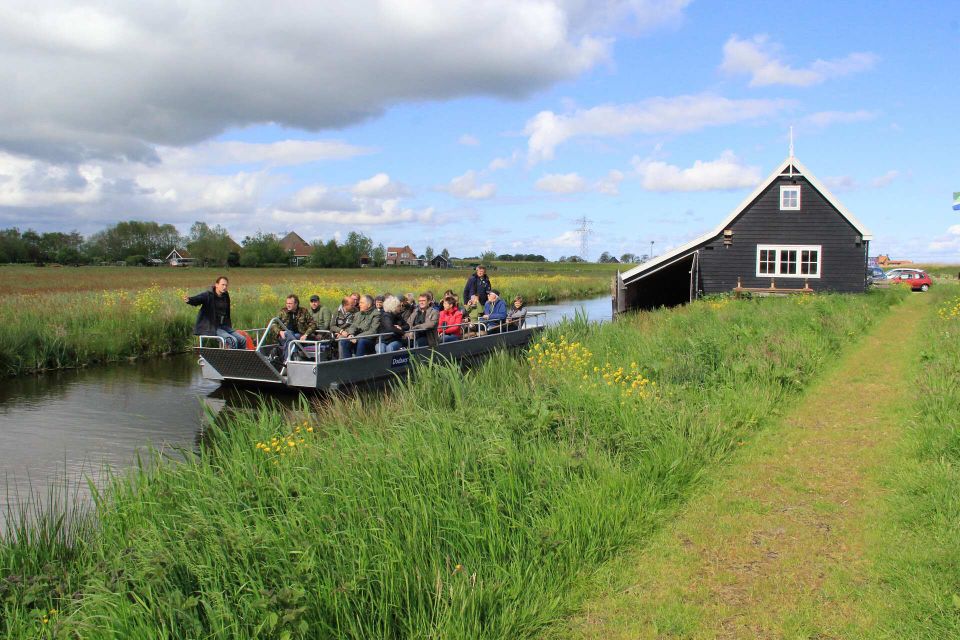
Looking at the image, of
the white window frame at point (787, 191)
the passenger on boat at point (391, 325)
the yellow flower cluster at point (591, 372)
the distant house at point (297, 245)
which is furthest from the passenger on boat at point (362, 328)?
the distant house at point (297, 245)

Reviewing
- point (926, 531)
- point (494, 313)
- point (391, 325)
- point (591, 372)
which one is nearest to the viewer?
point (926, 531)

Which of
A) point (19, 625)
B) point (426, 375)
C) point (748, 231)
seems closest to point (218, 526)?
point (19, 625)

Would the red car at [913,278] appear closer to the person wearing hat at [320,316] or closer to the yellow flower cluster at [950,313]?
the yellow flower cluster at [950,313]

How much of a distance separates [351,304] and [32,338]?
821cm

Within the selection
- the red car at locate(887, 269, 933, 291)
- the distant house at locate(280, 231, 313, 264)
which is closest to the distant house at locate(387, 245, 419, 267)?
the distant house at locate(280, 231, 313, 264)

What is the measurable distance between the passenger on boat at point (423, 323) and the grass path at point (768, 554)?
7.70 meters

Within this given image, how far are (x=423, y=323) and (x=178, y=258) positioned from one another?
123 metres

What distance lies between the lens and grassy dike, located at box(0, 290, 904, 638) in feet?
12.2

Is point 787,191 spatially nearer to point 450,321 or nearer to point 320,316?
point 450,321

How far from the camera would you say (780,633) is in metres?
3.88

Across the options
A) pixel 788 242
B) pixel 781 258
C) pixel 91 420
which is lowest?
pixel 91 420

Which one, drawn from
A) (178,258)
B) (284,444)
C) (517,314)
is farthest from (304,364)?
(178,258)

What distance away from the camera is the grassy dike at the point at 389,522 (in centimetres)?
373

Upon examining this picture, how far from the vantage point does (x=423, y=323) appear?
46.9 ft
